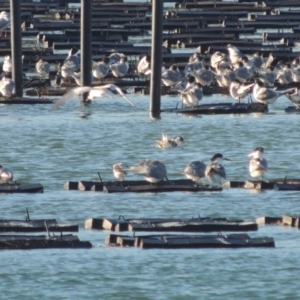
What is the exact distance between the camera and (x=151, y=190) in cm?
1912

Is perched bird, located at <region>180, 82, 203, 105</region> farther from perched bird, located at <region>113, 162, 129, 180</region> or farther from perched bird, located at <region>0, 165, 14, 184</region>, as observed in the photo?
perched bird, located at <region>0, 165, 14, 184</region>

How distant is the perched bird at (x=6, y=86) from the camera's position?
2967 cm

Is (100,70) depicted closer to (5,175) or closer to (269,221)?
(5,175)

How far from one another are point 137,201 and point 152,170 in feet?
2.86

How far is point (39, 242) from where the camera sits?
15.0m

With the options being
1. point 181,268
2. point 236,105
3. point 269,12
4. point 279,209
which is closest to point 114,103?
point 236,105

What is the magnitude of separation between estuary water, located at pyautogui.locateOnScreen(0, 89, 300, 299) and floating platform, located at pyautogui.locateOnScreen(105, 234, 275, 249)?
0.09m

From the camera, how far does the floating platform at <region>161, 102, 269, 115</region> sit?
28.3m

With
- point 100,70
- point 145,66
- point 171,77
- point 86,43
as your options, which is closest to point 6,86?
point 86,43

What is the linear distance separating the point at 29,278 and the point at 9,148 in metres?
9.88

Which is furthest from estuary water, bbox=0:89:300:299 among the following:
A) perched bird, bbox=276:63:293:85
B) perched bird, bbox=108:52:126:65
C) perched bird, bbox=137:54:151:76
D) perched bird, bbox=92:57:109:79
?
perched bird, bbox=108:52:126:65

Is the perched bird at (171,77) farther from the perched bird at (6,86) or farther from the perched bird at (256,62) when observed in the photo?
the perched bird at (256,62)

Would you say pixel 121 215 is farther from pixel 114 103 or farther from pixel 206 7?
pixel 206 7

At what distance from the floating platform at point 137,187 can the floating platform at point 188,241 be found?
3764 mm
